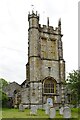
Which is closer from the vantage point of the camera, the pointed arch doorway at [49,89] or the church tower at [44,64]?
the church tower at [44,64]

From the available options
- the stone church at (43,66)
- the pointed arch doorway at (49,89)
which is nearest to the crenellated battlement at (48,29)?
the stone church at (43,66)

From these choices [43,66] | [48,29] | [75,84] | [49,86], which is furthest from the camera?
[48,29]

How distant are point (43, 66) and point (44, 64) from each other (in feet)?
1.22

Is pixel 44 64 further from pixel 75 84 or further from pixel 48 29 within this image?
pixel 75 84

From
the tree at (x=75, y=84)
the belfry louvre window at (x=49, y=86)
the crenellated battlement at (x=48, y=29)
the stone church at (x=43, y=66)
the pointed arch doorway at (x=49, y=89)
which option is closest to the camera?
the tree at (x=75, y=84)

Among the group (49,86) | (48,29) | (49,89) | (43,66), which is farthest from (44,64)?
(48,29)

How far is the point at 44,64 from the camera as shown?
43938mm

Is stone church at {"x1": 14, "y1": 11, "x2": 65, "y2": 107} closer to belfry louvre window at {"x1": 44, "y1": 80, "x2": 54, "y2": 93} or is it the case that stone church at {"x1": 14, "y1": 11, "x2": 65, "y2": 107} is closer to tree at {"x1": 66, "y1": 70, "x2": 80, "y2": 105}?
belfry louvre window at {"x1": 44, "y1": 80, "x2": 54, "y2": 93}

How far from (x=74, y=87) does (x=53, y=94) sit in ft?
43.3

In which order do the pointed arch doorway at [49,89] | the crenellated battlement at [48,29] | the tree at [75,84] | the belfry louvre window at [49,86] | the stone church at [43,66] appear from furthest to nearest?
the crenellated battlement at [48,29], the belfry louvre window at [49,86], the pointed arch doorway at [49,89], the stone church at [43,66], the tree at [75,84]

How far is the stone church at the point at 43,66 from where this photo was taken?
138ft

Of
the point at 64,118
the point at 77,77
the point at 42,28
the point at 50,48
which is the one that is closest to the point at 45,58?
the point at 50,48

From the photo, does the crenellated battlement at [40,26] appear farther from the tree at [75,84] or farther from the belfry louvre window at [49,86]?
the tree at [75,84]

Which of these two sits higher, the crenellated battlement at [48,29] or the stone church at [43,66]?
the crenellated battlement at [48,29]
